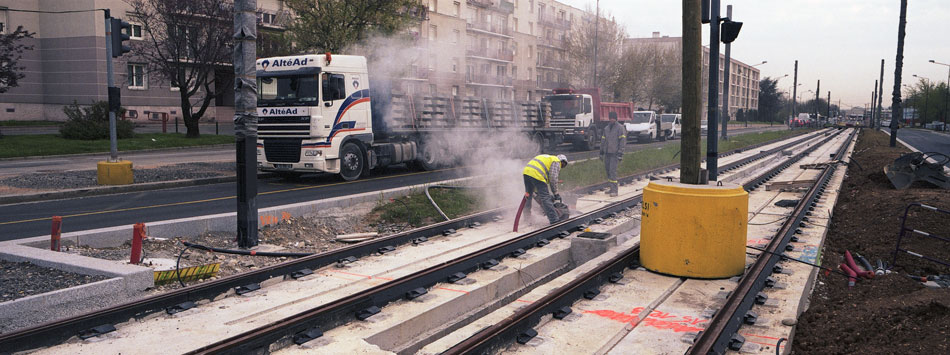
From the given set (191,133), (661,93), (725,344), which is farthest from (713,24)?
(661,93)

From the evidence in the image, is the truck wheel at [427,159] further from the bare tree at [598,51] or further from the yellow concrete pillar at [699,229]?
the bare tree at [598,51]

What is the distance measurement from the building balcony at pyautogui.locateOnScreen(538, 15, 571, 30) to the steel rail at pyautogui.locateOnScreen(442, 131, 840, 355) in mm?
26469

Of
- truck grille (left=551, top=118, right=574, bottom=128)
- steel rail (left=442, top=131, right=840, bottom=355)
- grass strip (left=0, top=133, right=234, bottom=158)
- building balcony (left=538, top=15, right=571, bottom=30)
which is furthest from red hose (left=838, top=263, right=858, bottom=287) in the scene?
building balcony (left=538, top=15, right=571, bottom=30)

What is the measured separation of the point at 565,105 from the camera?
31922 millimetres

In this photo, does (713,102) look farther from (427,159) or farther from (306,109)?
(427,159)

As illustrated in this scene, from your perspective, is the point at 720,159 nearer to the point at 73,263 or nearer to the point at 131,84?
the point at 73,263

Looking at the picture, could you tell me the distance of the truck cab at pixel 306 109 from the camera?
53.5 ft

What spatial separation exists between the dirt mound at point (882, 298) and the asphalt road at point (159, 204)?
32.3ft

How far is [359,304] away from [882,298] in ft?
16.6

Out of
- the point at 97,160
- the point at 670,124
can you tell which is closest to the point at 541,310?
the point at 97,160

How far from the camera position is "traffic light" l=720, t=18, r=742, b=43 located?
40.9 feet

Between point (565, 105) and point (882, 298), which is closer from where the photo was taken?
point (882, 298)

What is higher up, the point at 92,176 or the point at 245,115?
the point at 245,115

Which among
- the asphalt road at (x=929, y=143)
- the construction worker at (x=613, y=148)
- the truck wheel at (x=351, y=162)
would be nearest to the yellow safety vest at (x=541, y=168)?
the construction worker at (x=613, y=148)
